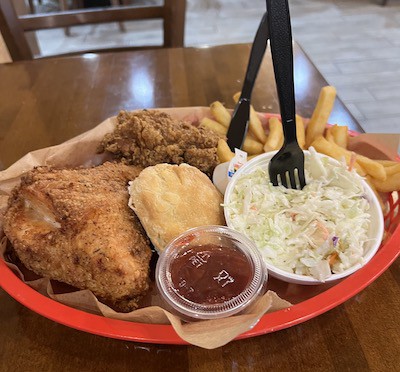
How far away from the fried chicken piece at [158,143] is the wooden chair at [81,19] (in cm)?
159

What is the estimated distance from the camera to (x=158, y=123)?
5.87 feet

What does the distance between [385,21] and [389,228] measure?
6.18 metres

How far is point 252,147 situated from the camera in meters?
1.96

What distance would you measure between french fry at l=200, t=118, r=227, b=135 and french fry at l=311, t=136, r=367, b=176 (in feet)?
1.45

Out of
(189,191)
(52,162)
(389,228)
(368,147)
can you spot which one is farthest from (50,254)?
(368,147)

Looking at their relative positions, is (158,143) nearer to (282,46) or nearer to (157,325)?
(282,46)

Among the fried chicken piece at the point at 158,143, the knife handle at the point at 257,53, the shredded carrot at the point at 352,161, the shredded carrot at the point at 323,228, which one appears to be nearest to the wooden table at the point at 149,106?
the shredded carrot at the point at 323,228

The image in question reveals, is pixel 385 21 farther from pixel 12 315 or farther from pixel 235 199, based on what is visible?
pixel 12 315

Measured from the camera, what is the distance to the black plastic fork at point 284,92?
140 centimetres

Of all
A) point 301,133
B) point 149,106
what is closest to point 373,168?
point 301,133

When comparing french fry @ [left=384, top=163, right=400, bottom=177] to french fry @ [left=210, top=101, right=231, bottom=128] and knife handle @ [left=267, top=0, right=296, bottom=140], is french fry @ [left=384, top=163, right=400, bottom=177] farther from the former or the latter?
french fry @ [left=210, top=101, right=231, bottom=128]

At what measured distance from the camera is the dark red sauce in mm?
1202

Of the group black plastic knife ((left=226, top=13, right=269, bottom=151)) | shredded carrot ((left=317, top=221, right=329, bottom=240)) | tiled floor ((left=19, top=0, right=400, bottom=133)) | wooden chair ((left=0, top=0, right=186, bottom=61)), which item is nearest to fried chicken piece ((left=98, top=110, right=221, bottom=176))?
black plastic knife ((left=226, top=13, right=269, bottom=151))

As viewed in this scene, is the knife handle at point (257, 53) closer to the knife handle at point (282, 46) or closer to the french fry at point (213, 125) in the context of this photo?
the french fry at point (213, 125)
